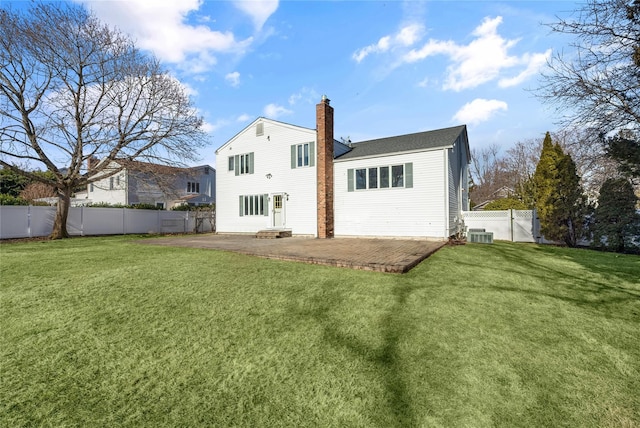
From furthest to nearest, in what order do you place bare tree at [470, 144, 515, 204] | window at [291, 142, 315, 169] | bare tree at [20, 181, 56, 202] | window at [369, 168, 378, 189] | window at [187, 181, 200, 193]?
bare tree at [470, 144, 515, 204], window at [187, 181, 200, 193], bare tree at [20, 181, 56, 202], window at [291, 142, 315, 169], window at [369, 168, 378, 189]

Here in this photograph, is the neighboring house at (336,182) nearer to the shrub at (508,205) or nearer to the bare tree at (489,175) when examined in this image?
the shrub at (508,205)

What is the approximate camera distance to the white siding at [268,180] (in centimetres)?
1490

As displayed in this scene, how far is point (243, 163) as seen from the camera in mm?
17250

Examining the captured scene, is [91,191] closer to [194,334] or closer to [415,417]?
[194,334]

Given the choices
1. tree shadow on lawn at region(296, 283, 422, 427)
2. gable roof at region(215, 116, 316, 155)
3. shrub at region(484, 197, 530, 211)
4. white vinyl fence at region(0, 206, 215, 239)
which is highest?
gable roof at region(215, 116, 316, 155)

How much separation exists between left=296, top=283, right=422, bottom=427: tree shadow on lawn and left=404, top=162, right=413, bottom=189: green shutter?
26.8 feet

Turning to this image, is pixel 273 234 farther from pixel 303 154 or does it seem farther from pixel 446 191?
pixel 446 191

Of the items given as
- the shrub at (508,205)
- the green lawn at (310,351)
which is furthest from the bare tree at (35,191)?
the shrub at (508,205)

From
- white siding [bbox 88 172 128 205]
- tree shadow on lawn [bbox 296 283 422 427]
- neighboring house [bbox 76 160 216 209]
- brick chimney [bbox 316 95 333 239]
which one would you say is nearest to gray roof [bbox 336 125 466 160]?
brick chimney [bbox 316 95 333 239]

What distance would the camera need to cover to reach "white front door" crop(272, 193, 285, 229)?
15727 mm

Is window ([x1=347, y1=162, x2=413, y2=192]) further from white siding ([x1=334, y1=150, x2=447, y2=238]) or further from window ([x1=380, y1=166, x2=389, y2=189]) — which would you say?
white siding ([x1=334, y1=150, x2=447, y2=238])

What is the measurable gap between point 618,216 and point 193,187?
115 feet

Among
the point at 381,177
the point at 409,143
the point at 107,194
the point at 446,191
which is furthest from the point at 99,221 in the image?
the point at 446,191

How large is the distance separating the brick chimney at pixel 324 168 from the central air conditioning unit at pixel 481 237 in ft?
20.7
